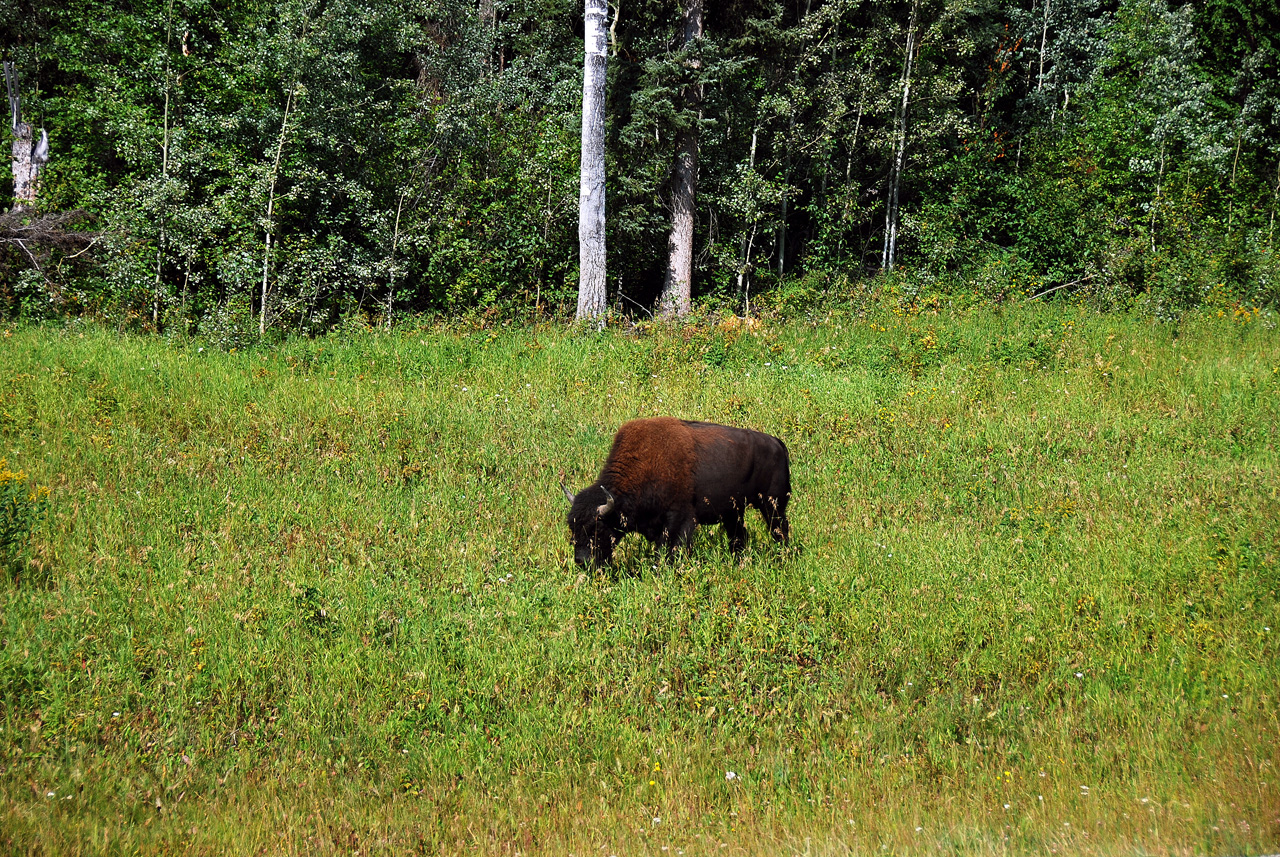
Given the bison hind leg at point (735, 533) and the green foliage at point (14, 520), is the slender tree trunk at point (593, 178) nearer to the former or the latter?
the bison hind leg at point (735, 533)

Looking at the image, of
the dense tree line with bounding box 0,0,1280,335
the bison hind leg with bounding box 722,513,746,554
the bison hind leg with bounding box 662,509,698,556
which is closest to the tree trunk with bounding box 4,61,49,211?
the dense tree line with bounding box 0,0,1280,335

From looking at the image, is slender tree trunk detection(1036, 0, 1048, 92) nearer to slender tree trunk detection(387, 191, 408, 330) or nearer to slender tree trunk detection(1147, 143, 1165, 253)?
slender tree trunk detection(1147, 143, 1165, 253)

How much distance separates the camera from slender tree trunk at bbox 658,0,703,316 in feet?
62.6

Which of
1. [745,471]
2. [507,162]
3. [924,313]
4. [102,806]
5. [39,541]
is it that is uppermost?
[507,162]

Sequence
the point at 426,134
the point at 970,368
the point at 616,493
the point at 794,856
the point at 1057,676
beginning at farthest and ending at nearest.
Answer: the point at 426,134
the point at 970,368
the point at 616,493
the point at 1057,676
the point at 794,856

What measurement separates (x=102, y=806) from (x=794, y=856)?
3.52m

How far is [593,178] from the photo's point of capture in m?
16.6

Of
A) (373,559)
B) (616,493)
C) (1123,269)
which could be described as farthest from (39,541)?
(1123,269)

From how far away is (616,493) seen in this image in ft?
24.6

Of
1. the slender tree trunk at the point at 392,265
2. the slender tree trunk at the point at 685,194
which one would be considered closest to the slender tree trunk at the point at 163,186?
the slender tree trunk at the point at 392,265

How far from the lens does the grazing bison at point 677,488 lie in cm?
732

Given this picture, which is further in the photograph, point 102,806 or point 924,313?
point 924,313

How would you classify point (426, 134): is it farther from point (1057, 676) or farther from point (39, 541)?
point (1057, 676)

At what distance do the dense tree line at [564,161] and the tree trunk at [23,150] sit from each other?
0.32 m
